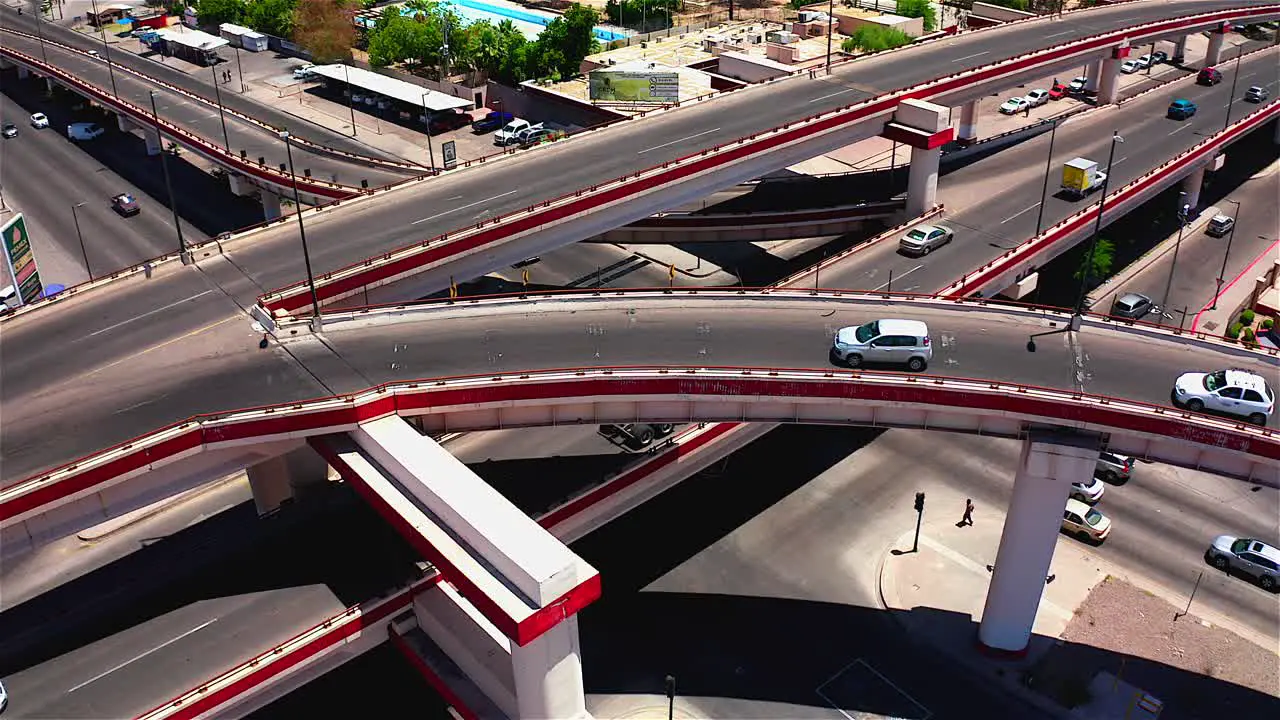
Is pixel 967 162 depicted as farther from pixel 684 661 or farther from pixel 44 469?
pixel 44 469

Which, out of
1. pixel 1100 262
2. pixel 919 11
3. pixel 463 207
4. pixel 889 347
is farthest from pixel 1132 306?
pixel 919 11

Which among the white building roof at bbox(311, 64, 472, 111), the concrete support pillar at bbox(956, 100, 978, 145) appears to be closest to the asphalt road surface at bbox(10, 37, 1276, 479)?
the white building roof at bbox(311, 64, 472, 111)

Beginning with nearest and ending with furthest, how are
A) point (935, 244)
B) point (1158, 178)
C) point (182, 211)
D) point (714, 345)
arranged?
1. point (714, 345)
2. point (935, 244)
3. point (1158, 178)
4. point (182, 211)

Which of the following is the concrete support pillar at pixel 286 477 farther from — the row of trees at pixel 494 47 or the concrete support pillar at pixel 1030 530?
the row of trees at pixel 494 47

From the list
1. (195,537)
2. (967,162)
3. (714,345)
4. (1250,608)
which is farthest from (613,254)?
(1250,608)

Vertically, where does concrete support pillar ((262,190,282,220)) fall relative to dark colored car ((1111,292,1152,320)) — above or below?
above

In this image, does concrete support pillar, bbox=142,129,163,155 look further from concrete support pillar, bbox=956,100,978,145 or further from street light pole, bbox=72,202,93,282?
concrete support pillar, bbox=956,100,978,145
